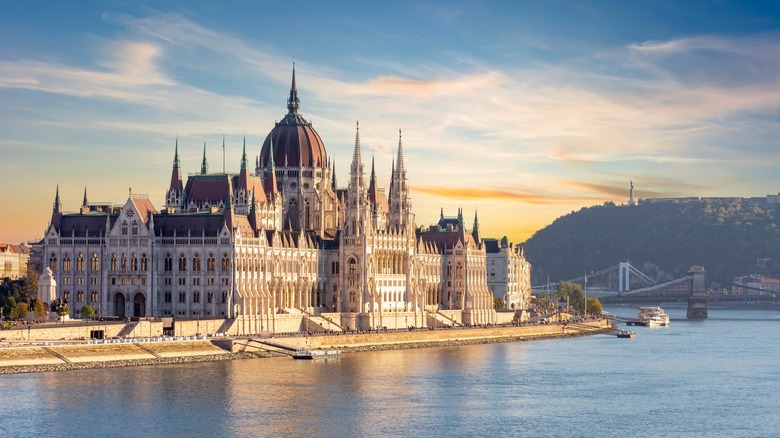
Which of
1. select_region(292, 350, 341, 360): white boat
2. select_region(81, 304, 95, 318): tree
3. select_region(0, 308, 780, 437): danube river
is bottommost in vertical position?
select_region(0, 308, 780, 437): danube river

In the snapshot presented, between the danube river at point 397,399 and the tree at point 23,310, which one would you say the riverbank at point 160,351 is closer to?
the danube river at point 397,399

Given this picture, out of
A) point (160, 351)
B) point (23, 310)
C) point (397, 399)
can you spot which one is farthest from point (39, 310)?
point (397, 399)

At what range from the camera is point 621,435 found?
357 ft

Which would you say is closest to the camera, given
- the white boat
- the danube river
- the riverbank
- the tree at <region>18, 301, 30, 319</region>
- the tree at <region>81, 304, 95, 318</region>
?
the danube river

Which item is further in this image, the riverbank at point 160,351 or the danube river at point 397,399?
the riverbank at point 160,351

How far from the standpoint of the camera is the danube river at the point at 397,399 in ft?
356

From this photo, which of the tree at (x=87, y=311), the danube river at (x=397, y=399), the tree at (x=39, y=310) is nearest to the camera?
the danube river at (x=397, y=399)

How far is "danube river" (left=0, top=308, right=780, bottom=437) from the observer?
356 ft

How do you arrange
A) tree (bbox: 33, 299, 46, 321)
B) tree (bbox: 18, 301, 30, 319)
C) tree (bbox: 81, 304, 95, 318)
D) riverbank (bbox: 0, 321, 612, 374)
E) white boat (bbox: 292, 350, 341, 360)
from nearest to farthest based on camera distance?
riverbank (bbox: 0, 321, 612, 374) < tree (bbox: 33, 299, 46, 321) < tree (bbox: 18, 301, 30, 319) < white boat (bbox: 292, 350, 341, 360) < tree (bbox: 81, 304, 95, 318)

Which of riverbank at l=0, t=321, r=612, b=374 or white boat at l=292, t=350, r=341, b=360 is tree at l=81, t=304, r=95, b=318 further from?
white boat at l=292, t=350, r=341, b=360

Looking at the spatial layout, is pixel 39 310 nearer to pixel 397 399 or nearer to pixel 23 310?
pixel 23 310

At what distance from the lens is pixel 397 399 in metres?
125

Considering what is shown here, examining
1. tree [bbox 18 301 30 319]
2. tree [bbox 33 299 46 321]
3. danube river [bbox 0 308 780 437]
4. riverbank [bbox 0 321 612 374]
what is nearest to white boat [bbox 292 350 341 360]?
danube river [bbox 0 308 780 437]

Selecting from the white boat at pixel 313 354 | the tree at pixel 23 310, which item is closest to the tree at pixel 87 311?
the tree at pixel 23 310
